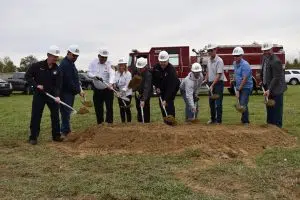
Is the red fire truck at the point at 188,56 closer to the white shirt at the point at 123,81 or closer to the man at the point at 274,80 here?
the white shirt at the point at 123,81

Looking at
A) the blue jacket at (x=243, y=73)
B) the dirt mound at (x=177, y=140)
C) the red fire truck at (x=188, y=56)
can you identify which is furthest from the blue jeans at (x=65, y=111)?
the red fire truck at (x=188, y=56)

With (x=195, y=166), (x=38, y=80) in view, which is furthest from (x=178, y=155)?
(x=38, y=80)

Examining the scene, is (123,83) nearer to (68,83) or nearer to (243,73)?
(68,83)

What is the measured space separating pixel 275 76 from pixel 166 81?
7.31 feet

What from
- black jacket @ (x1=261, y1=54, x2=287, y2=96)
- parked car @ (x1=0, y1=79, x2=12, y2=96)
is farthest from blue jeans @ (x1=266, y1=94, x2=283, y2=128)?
parked car @ (x1=0, y1=79, x2=12, y2=96)

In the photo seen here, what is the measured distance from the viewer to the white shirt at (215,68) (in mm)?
11047

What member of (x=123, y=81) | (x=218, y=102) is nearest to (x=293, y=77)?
(x=218, y=102)

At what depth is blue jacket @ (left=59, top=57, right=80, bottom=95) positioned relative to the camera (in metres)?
9.91

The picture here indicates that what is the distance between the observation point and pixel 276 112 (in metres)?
10.5

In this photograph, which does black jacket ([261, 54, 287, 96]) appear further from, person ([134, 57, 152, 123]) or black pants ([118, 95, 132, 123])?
black pants ([118, 95, 132, 123])

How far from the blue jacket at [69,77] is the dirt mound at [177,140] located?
1.21 meters

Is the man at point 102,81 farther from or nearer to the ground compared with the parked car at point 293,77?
farther from the ground

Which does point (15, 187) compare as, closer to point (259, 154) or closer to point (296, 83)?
point (259, 154)

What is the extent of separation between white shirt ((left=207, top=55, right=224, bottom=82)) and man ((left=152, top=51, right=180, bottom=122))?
3.84ft
